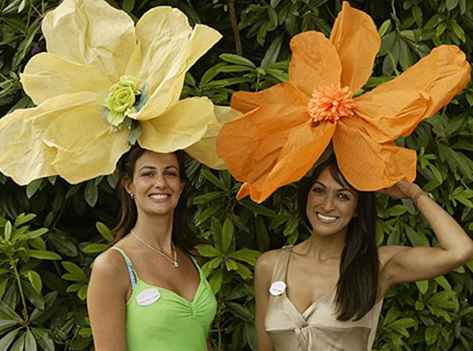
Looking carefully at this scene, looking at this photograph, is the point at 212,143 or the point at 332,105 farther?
the point at 212,143

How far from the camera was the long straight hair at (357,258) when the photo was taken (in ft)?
8.77

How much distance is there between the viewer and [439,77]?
254 cm

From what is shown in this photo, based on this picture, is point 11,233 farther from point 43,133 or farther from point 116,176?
point 43,133

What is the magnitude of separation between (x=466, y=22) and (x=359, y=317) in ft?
4.01

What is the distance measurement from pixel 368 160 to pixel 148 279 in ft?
1.89

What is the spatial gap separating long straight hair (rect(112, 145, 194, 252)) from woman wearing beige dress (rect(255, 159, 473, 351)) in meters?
0.23

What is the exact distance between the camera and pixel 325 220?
2.68 m

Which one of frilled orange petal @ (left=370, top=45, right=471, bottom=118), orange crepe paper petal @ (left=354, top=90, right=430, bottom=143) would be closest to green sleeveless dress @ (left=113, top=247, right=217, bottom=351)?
orange crepe paper petal @ (left=354, top=90, right=430, bottom=143)

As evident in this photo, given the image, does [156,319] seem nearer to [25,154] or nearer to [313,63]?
[25,154]

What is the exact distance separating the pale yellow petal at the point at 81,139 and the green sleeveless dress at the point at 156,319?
0.20 meters

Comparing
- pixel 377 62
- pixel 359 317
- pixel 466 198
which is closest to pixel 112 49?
pixel 359 317

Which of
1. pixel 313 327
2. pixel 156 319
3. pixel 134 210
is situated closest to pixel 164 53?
pixel 134 210

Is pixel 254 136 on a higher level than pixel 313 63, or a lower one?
lower

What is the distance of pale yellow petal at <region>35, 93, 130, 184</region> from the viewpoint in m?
2.52
